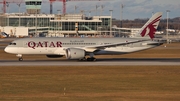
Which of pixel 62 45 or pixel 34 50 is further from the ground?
pixel 62 45

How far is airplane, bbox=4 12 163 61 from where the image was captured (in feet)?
202

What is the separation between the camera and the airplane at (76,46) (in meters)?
61.4

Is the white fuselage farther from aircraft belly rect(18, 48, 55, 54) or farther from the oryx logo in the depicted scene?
the oryx logo

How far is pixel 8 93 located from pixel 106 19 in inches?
6371

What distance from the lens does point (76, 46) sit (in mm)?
63156

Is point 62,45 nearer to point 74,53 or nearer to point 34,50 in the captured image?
point 74,53

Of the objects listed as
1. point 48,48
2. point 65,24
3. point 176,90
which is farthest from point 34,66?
point 65,24

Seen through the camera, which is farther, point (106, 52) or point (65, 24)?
point (65, 24)

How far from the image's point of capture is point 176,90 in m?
37.2

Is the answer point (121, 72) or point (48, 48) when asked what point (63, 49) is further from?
point (121, 72)

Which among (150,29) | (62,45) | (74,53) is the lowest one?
(74,53)

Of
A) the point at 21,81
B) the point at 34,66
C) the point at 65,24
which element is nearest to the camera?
the point at 21,81

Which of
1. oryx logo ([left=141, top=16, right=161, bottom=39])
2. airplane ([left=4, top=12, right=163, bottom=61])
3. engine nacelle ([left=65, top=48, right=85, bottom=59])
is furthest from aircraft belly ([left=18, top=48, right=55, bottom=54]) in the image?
oryx logo ([left=141, top=16, right=161, bottom=39])

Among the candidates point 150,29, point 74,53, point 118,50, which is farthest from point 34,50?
point 150,29
